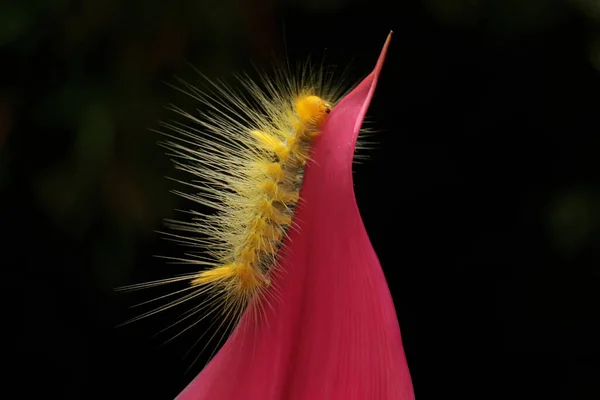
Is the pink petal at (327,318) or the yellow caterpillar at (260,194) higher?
the yellow caterpillar at (260,194)

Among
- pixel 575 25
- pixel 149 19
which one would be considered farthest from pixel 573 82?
pixel 149 19

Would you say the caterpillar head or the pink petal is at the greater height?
the caterpillar head

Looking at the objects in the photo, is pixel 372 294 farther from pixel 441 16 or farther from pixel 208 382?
pixel 441 16

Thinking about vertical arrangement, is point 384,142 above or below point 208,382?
above

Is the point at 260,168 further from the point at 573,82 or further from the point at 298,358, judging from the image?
the point at 573,82

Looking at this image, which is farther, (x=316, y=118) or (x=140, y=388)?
(x=140, y=388)

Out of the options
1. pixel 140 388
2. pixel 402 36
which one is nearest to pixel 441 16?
pixel 402 36

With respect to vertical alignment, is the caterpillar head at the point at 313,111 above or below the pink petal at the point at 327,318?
above

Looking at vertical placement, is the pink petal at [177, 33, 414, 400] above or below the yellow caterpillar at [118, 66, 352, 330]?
below
